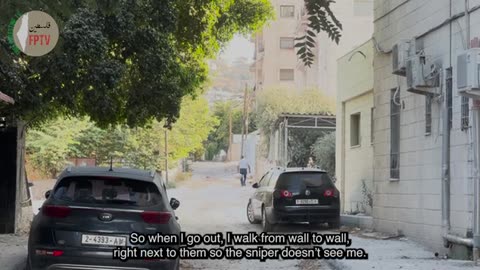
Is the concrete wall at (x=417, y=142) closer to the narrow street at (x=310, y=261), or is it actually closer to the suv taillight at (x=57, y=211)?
the narrow street at (x=310, y=261)

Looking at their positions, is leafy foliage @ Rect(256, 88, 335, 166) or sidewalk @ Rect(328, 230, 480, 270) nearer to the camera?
sidewalk @ Rect(328, 230, 480, 270)

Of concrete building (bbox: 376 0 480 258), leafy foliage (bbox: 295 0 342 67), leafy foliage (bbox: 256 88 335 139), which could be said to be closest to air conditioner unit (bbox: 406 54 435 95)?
concrete building (bbox: 376 0 480 258)

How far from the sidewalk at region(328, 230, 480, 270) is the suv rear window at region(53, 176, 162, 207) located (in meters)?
3.42

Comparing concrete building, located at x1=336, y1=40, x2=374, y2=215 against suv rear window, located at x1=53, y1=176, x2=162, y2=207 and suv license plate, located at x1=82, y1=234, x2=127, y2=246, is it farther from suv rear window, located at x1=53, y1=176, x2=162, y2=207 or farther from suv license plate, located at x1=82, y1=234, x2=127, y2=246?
suv license plate, located at x1=82, y1=234, x2=127, y2=246

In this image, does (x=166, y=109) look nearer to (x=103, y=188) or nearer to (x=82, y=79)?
(x=82, y=79)

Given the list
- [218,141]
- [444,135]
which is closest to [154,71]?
[444,135]

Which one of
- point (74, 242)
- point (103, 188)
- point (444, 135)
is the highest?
point (444, 135)

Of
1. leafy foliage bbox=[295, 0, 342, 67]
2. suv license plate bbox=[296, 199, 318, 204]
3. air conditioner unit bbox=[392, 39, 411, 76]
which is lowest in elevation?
suv license plate bbox=[296, 199, 318, 204]

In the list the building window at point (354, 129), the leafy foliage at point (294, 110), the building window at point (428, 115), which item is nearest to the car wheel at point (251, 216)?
the building window at point (354, 129)

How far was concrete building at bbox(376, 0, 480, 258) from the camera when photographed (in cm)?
1015

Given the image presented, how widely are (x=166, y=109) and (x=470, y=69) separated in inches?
306

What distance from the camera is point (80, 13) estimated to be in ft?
39.0

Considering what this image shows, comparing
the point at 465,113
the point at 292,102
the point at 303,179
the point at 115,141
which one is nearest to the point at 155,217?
the point at 465,113

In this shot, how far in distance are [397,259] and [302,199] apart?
Answer: 4.93 m
